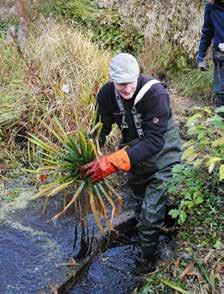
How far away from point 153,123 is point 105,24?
18.0ft

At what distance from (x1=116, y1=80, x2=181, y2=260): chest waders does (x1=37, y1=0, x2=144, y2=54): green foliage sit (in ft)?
15.2

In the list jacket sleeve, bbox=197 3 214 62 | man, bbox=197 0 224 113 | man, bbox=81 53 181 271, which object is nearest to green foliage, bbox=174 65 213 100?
jacket sleeve, bbox=197 3 214 62

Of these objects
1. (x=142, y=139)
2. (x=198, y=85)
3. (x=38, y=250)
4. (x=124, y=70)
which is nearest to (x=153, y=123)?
(x=142, y=139)

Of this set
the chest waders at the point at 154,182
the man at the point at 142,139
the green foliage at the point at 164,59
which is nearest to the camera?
the man at the point at 142,139

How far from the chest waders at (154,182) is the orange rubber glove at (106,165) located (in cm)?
41

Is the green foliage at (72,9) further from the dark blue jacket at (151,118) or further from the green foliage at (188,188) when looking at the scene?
the green foliage at (188,188)

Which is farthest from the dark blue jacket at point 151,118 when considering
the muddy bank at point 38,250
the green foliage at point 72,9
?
the green foliage at point 72,9

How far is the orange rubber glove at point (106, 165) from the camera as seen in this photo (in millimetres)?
3480

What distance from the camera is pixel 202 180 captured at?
356cm

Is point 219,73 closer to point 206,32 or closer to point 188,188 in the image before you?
point 206,32

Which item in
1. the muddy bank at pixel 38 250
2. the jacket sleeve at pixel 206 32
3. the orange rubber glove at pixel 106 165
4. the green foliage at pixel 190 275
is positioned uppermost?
the jacket sleeve at pixel 206 32

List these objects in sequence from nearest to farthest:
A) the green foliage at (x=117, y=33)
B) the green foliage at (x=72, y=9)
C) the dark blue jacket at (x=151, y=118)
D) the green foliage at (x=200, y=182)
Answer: the green foliage at (x=200, y=182)
the dark blue jacket at (x=151, y=118)
the green foliage at (x=117, y=33)
the green foliage at (x=72, y=9)

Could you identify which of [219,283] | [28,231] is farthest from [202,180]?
[28,231]

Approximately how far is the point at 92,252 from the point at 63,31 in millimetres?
3802
